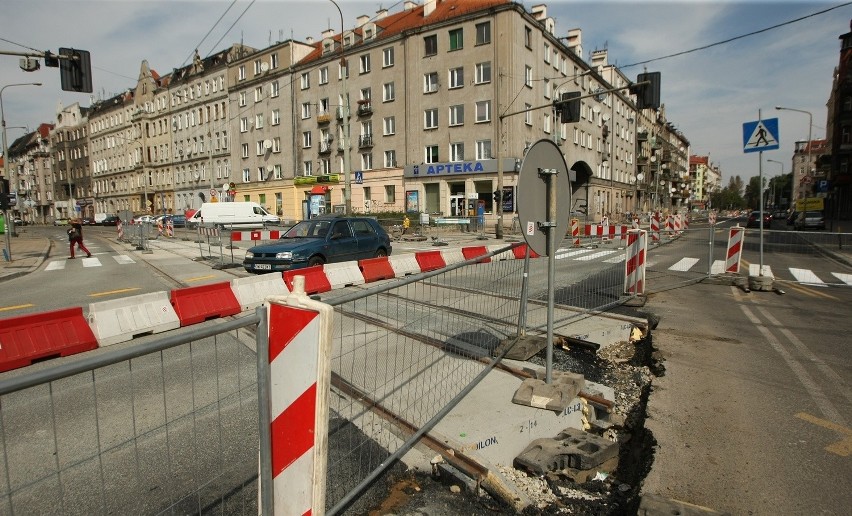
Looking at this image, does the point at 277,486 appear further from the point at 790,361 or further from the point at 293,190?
the point at 293,190

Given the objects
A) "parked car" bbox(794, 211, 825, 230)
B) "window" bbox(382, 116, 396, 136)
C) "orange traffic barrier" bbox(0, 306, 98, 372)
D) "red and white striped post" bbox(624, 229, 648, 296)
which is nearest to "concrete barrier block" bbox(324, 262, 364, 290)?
"orange traffic barrier" bbox(0, 306, 98, 372)

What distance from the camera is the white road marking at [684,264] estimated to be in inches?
528

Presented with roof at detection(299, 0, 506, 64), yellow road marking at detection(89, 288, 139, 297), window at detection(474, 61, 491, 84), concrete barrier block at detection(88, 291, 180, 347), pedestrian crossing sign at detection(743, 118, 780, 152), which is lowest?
yellow road marking at detection(89, 288, 139, 297)

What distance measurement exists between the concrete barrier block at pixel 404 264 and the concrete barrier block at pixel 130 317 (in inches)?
170

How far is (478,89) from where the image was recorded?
35781 mm

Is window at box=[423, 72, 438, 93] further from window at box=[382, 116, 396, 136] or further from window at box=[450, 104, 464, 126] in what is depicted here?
window at box=[382, 116, 396, 136]

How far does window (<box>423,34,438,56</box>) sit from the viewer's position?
123ft

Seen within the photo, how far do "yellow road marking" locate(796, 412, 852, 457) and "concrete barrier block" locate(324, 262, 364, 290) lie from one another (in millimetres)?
6457

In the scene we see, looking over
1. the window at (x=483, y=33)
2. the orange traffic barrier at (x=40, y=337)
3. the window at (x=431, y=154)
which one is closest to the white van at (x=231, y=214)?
the window at (x=431, y=154)

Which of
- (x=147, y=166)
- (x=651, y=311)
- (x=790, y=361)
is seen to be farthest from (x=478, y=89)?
(x=147, y=166)

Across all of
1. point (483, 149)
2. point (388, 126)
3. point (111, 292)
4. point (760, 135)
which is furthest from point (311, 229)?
point (388, 126)

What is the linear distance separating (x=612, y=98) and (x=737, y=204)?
112 m

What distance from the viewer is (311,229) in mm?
12086

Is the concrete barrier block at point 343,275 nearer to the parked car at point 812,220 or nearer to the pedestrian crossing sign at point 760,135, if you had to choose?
the pedestrian crossing sign at point 760,135
